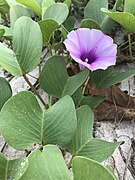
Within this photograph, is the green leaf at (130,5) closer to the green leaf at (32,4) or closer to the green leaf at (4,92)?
the green leaf at (32,4)

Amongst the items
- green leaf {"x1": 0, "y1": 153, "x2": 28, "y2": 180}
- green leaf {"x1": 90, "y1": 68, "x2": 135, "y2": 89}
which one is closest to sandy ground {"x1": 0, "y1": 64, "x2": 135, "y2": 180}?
green leaf {"x1": 90, "y1": 68, "x2": 135, "y2": 89}

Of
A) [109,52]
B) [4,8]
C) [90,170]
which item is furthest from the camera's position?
[4,8]

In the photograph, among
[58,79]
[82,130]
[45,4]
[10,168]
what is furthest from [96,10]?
[10,168]

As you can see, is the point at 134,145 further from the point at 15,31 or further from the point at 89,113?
the point at 15,31

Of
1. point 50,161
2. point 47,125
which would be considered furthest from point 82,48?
point 50,161

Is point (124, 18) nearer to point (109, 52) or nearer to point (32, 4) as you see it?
point (109, 52)

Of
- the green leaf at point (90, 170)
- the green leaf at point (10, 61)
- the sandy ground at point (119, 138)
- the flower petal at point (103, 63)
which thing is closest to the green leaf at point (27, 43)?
the green leaf at point (10, 61)
